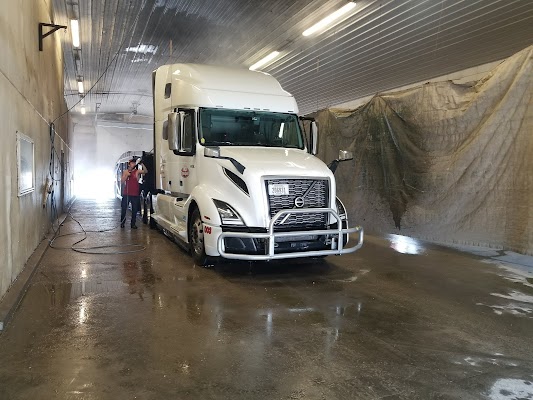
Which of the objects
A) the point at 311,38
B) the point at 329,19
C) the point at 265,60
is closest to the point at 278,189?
the point at 329,19

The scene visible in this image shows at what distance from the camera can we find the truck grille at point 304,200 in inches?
239

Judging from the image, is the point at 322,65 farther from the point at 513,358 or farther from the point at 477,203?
the point at 513,358

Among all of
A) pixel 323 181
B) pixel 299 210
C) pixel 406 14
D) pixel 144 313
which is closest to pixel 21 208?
pixel 144 313

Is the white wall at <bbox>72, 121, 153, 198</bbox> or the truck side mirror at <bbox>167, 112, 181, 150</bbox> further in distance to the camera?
the white wall at <bbox>72, 121, 153, 198</bbox>

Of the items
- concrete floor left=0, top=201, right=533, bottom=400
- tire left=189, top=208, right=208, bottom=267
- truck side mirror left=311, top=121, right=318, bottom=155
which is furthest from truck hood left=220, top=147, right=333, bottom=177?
concrete floor left=0, top=201, right=533, bottom=400

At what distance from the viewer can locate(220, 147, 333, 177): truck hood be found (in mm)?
6115

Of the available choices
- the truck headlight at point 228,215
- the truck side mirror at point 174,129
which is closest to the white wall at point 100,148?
the truck side mirror at point 174,129

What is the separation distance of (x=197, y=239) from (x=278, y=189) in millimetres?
1743

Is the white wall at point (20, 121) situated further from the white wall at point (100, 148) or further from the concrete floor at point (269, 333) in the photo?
the white wall at point (100, 148)

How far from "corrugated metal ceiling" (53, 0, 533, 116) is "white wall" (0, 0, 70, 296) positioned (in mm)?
3263

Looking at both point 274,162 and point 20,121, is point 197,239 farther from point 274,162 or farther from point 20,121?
point 20,121

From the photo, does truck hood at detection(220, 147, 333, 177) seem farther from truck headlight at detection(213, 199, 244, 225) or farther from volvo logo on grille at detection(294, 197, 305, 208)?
truck headlight at detection(213, 199, 244, 225)

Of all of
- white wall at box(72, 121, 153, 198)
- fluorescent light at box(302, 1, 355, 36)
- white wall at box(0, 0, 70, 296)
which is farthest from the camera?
white wall at box(72, 121, 153, 198)

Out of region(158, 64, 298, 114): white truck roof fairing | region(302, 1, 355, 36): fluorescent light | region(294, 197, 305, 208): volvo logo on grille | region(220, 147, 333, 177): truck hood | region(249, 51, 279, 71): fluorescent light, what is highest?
region(249, 51, 279, 71): fluorescent light
